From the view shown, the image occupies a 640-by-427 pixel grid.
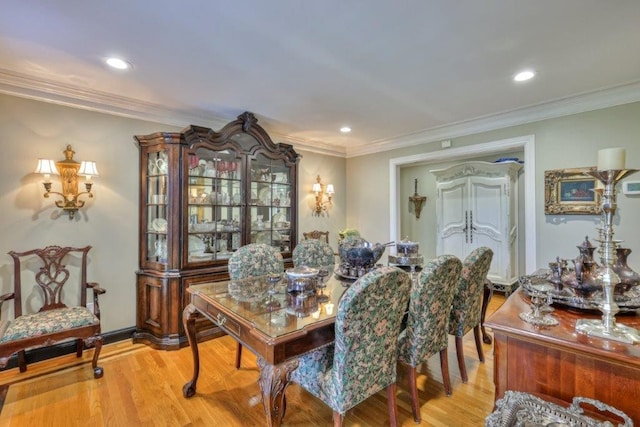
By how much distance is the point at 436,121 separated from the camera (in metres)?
3.75

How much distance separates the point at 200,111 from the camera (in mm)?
3377

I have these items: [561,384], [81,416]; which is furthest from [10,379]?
[561,384]

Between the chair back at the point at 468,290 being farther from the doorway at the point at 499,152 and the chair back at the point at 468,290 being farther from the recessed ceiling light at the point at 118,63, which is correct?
the recessed ceiling light at the point at 118,63

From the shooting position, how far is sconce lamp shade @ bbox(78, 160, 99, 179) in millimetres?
2722

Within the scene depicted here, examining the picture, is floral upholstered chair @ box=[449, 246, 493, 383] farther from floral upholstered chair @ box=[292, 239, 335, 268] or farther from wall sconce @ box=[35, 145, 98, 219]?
wall sconce @ box=[35, 145, 98, 219]

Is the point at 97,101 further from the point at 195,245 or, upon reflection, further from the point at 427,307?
the point at 427,307

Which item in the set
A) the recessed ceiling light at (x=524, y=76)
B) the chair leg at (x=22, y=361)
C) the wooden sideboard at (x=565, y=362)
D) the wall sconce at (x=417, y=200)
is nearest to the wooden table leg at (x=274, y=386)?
the wooden sideboard at (x=565, y=362)

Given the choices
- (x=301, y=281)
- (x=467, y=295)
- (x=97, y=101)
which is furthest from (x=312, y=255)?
→ (x=97, y=101)

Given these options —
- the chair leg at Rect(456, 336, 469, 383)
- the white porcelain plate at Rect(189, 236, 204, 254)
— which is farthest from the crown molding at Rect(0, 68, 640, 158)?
the chair leg at Rect(456, 336, 469, 383)

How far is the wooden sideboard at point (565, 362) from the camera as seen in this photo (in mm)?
1150

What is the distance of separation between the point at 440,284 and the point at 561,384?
72 cm

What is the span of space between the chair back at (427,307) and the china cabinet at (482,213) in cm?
292

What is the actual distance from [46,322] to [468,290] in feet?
10.7

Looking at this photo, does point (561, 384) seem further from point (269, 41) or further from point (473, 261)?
point (269, 41)
